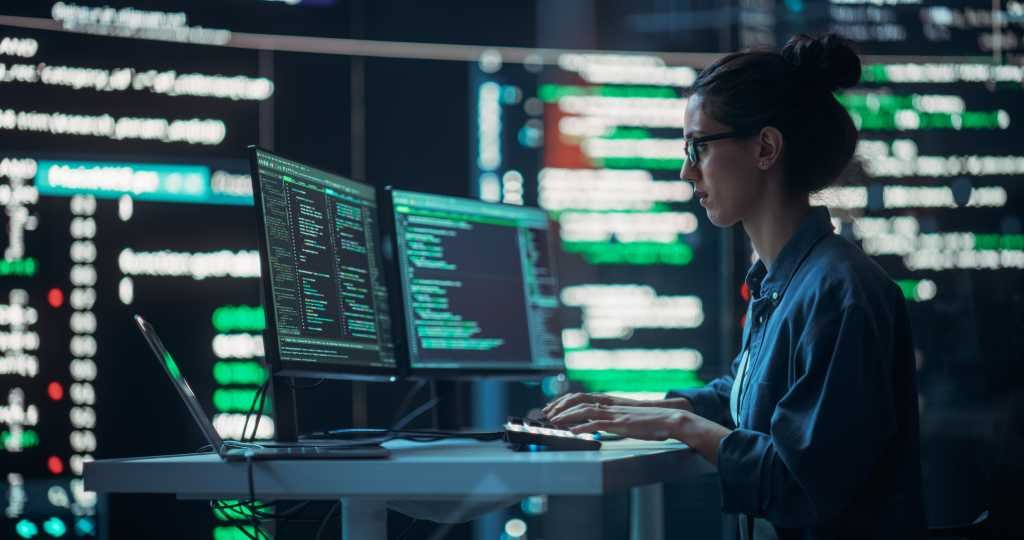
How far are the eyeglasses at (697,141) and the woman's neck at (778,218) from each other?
0.11 m

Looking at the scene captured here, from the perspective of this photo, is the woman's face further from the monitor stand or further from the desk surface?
the monitor stand

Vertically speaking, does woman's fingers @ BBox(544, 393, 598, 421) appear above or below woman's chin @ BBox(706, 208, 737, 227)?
below

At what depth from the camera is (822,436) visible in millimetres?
1385

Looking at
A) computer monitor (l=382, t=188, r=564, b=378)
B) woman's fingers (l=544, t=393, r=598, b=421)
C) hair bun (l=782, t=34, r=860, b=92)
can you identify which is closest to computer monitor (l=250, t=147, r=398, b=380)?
computer monitor (l=382, t=188, r=564, b=378)

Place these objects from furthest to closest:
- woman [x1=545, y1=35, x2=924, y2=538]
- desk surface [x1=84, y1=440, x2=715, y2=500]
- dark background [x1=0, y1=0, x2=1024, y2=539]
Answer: dark background [x1=0, y1=0, x2=1024, y2=539], woman [x1=545, y1=35, x2=924, y2=538], desk surface [x1=84, y1=440, x2=715, y2=500]

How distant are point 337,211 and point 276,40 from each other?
1.10 m

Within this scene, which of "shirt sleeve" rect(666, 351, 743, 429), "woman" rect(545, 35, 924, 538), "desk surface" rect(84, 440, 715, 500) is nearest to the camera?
"desk surface" rect(84, 440, 715, 500)

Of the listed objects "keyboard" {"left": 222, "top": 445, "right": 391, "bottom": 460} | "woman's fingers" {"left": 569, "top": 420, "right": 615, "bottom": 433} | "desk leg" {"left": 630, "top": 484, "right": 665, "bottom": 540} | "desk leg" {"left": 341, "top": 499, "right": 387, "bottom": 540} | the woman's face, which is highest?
the woman's face

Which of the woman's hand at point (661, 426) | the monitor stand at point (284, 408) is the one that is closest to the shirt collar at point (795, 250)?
the woman's hand at point (661, 426)

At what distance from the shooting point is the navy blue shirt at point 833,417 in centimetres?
139

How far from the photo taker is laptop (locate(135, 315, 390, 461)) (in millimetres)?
1419

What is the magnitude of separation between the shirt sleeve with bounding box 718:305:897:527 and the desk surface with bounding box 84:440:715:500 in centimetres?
13

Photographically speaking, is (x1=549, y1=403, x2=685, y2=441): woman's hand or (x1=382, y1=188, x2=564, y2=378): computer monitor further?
(x1=382, y1=188, x2=564, y2=378): computer monitor

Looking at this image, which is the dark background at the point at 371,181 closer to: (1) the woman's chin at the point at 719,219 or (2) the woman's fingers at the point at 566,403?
(2) the woman's fingers at the point at 566,403
